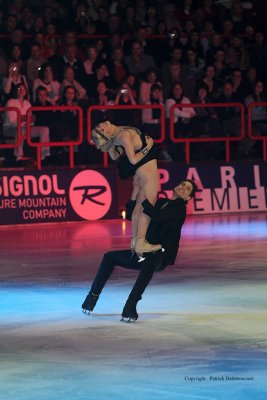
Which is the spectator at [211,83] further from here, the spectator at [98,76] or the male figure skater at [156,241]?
the male figure skater at [156,241]

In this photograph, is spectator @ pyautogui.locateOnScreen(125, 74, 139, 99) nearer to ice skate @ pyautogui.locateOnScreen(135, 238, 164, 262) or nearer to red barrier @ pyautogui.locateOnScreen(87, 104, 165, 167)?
red barrier @ pyautogui.locateOnScreen(87, 104, 165, 167)

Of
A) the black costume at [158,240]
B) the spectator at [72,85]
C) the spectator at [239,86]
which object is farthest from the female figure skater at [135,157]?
the spectator at [239,86]

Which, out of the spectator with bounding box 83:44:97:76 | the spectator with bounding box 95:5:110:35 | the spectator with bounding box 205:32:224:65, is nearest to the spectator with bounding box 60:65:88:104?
the spectator with bounding box 83:44:97:76

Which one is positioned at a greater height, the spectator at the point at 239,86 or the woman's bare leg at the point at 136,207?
the spectator at the point at 239,86

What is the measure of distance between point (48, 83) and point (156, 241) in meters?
10.2

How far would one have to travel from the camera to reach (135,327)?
1120 centimetres

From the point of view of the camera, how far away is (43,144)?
2084cm

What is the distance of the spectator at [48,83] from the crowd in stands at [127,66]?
2 centimetres

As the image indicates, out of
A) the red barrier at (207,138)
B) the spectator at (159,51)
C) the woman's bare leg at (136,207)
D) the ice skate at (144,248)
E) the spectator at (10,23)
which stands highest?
the spectator at (10,23)

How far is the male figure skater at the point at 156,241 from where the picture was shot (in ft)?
37.7

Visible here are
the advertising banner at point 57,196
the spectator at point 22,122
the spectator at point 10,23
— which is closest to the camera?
the spectator at point 22,122

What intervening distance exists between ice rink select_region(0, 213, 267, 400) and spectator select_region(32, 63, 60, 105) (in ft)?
12.8

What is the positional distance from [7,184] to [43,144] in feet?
3.28

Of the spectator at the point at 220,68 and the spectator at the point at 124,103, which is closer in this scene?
the spectator at the point at 124,103
